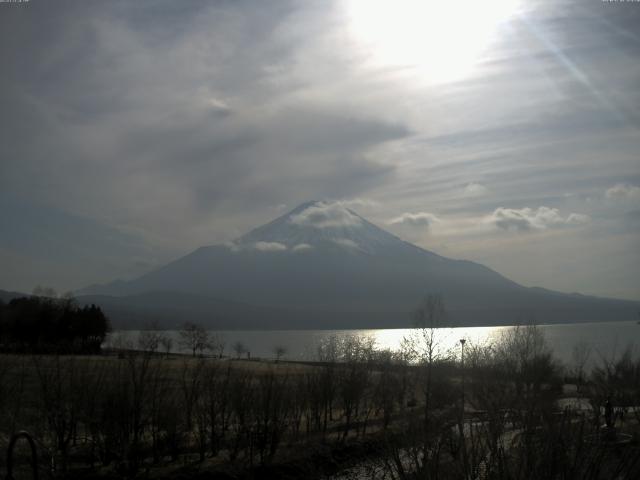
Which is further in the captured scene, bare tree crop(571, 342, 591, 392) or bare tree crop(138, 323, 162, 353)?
bare tree crop(571, 342, 591, 392)

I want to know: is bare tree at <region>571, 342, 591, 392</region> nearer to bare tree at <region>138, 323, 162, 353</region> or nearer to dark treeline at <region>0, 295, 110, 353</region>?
bare tree at <region>138, 323, 162, 353</region>

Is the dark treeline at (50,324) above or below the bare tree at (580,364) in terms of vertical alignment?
above

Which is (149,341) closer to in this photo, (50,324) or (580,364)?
A: (580,364)

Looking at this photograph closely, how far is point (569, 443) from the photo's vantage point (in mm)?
8594

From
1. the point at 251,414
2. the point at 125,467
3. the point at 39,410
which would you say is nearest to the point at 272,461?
the point at 251,414

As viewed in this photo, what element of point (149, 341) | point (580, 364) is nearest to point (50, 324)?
point (149, 341)

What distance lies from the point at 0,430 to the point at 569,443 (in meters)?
16.5

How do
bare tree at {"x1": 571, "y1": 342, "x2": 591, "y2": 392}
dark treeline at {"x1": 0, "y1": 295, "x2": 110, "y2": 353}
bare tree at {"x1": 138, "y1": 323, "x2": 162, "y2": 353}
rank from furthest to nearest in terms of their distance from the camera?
dark treeline at {"x1": 0, "y1": 295, "x2": 110, "y2": 353} < bare tree at {"x1": 571, "y1": 342, "x2": 591, "y2": 392} < bare tree at {"x1": 138, "y1": 323, "x2": 162, "y2": 353}

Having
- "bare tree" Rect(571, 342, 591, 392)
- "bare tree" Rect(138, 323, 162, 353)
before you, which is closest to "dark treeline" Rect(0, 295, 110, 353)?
"bare tree" Rect(138, 323, 162, 353)

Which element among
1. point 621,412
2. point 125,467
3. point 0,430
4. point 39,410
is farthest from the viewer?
point 621,412

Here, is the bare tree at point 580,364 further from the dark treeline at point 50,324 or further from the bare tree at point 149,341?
the dark treeline at point 50,324

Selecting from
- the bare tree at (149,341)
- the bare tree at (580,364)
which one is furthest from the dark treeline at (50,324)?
the bare tree at (580,364)

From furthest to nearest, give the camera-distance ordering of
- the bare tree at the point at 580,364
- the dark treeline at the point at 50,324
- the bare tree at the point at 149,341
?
1. the dark treeline at the point at 50,324
2. the bare tree at the point at 580,364
3. the bare tree at the point at 149,341

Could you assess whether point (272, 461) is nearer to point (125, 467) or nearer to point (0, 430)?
point (125, 467)
